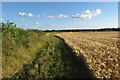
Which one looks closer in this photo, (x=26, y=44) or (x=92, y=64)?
(x=92, y=64)

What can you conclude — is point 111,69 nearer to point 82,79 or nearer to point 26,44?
point 82,79

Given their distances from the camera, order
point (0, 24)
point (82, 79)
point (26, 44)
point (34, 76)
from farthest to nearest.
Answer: point (26, 44) → point (0, 24) → point (34, 76) → point (82, 79)

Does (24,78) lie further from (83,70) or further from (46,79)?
(83,70)

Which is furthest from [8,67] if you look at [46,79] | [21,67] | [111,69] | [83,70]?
[111,69]

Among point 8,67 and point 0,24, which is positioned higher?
point 0,24

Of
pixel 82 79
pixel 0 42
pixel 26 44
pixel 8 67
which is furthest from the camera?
pixel 26 44

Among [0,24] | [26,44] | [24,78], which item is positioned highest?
[0,24]

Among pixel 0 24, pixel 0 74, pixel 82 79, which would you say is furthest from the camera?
pixel 0 24

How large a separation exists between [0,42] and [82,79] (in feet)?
20.9

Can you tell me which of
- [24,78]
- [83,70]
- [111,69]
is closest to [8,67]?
[24,78]

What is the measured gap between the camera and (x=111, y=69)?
9.25m

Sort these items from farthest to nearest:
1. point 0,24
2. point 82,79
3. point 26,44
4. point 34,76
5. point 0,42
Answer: point 26,44, point 0,24, point 0,42, point 34,76, point 82,79

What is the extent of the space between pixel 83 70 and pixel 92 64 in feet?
2.06

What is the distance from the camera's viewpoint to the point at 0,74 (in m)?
9.71
